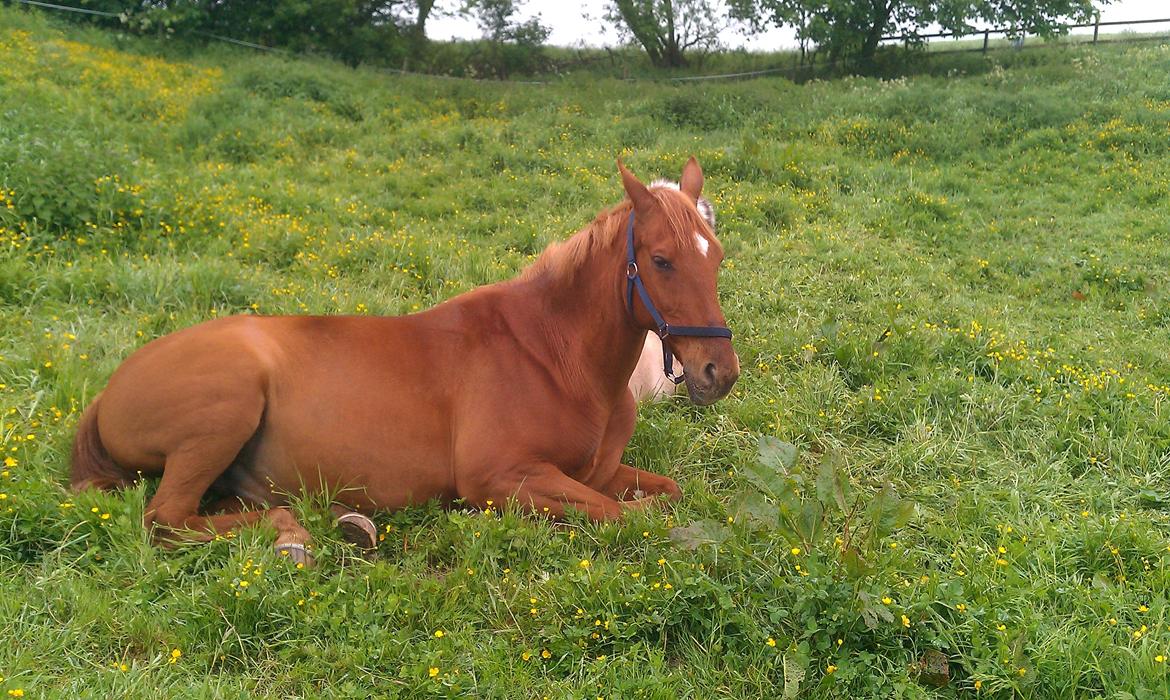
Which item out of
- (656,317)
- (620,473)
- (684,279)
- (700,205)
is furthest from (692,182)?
(620,473)

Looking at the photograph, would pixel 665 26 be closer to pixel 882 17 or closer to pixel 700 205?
pixel 882 17

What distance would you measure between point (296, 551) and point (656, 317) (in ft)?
6.15

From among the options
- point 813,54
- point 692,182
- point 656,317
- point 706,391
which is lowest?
point 706,391

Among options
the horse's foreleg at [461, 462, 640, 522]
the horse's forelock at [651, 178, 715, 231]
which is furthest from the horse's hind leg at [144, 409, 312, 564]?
the horse's forelock at [651, 178, 715, 231]

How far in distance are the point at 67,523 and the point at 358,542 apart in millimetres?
1231

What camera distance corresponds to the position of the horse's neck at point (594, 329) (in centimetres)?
378

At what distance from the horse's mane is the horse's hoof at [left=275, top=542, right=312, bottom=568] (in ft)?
5.86

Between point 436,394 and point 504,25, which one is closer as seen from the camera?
point 436,394

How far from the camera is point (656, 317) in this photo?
3465mm

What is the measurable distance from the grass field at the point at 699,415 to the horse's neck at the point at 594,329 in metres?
0.76

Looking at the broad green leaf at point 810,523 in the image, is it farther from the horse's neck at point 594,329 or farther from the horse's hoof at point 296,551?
the horse's hoof at point 296,551

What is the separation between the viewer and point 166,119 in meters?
11.2

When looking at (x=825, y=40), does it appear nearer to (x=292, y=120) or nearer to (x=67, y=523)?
(x=292, y=120)

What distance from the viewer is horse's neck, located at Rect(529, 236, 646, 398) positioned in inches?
149
